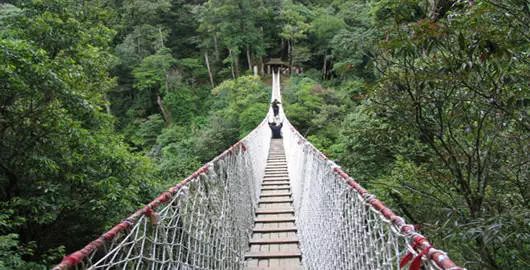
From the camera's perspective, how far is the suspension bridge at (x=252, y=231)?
2.88ft

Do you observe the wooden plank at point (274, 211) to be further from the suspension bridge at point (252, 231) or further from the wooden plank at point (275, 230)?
the wooden plank at point (275, 230)

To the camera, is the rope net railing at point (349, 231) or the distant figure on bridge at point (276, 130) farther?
the distant figure on bridge at point (276, 130)

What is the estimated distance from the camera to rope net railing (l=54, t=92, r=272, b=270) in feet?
2.93

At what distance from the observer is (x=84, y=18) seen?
4902 millimetres

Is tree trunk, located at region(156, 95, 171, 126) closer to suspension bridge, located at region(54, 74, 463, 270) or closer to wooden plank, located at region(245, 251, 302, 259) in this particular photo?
suspension bridge, located at region(54, 74, 463, 270)

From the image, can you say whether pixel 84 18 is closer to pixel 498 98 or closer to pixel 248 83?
pixel 498 98

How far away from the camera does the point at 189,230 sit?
1379mm

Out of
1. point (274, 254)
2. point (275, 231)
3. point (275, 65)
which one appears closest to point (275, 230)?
point (275, 231)

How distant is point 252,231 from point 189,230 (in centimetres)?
132

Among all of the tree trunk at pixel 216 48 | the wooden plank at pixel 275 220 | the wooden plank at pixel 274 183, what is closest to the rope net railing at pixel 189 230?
the wooden plank at pixel 275 220

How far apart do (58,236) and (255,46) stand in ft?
47.7

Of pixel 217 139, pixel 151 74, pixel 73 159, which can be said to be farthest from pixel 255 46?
pixel 73 159

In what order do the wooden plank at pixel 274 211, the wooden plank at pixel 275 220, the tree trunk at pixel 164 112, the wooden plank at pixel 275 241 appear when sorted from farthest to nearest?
the tree trunk at pixel 164 112 → the wooden plank at pixel 274 211 → the wooden plank at pixel 275 220 → the wooden plank at pixel 275 241

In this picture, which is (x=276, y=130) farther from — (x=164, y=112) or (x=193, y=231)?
(x=164, y=112)
